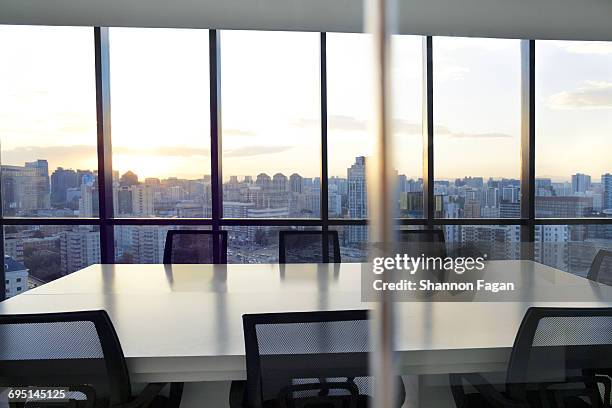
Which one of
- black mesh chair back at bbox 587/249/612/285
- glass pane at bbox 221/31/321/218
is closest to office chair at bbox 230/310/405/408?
black mesh chair back at bbox 587/249/612/285

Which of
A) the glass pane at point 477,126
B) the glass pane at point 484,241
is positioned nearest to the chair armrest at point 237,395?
the glass pane at point 484,241

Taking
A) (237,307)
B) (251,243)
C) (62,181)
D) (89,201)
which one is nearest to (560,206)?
(237,307)

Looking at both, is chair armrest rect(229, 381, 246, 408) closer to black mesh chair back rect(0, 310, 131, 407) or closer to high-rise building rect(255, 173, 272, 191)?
black mesh chair back rect(0, 310, 131, 407)

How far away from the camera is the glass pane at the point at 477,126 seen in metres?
1.95

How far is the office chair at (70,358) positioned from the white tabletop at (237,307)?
0.16 ft

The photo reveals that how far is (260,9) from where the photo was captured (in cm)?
239

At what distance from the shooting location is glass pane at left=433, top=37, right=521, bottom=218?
1.95 meters

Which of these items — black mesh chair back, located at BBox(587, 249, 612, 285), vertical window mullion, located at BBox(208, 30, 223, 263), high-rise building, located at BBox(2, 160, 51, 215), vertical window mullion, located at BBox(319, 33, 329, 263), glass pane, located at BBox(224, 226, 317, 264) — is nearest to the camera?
black mesh chair back, located at BBox(587, 249, 612, 285)

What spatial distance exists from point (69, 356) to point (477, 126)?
6.36 ft

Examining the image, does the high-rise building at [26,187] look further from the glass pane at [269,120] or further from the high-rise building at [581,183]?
the high-rise building at [581,183]

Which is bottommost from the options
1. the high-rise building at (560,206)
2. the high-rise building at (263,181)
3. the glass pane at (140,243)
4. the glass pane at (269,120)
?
the glass pane at (140,243)

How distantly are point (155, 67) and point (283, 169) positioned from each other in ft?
3.65

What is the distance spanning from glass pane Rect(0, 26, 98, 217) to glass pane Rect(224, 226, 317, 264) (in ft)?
2.89

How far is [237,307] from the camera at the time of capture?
1188 millimetres
